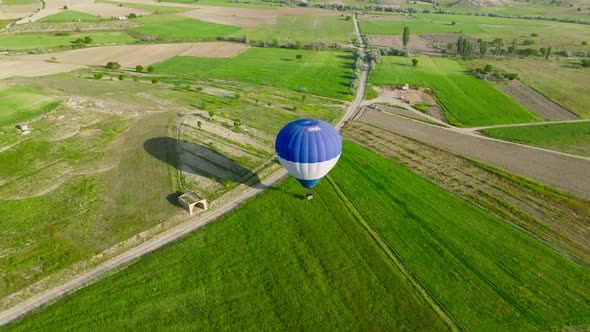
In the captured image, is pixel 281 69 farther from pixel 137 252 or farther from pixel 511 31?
pixel 511 31

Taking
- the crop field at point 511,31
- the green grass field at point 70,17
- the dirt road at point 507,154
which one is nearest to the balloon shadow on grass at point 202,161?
the dirt road at point 507,154

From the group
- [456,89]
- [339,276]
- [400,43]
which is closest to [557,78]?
[456,89]

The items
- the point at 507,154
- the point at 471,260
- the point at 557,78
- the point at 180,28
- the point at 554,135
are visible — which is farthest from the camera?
the point at 180,28

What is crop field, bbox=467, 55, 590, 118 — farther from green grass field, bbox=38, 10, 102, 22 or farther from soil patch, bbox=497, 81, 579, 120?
green grass field, bbox=38, 10, 102, 22

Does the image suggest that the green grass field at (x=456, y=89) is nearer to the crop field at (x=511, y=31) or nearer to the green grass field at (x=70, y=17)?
the crop field at (x=511, y=31)

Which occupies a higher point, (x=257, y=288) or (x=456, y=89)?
(x=456, y=89)
